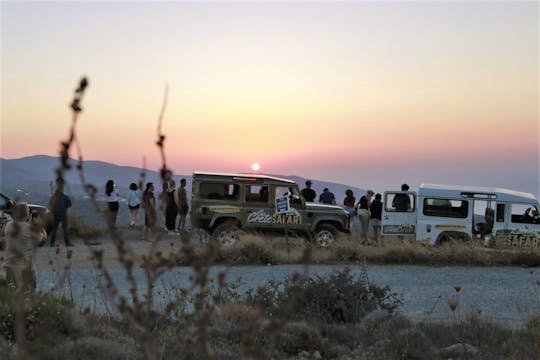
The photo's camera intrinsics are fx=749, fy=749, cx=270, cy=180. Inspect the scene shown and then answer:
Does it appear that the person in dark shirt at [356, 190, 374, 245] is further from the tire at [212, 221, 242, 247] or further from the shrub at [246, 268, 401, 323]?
the shrub at [246, 268, 401, 323]

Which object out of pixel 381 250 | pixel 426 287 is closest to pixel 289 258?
pixel 381 250

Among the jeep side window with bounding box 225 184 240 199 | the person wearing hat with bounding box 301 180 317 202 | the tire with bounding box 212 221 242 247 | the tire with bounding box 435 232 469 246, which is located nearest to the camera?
the tire with bounding box 212 221 242 247

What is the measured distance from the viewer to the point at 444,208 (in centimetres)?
1966

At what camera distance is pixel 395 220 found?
2009 centimetres

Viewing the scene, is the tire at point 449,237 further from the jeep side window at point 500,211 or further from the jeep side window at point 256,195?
the jeep side window at point 256,195

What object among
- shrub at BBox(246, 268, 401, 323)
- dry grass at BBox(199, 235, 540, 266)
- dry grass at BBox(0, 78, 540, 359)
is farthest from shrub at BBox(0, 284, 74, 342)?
dry grass at BBox(199, 235, 540, 266)

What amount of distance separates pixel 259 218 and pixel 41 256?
5.57 metres

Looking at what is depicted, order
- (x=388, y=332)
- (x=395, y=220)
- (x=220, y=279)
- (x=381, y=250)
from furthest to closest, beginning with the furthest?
(x=395, y=220), (x=381, y=250), (x=388, y=332), (x=220, y=279)

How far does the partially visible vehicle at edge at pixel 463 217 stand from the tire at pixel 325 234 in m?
1.52

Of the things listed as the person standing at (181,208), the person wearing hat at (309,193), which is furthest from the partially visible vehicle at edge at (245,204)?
the person wearing hat at (309,193)

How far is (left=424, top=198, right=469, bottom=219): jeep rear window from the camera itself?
19.5 meters

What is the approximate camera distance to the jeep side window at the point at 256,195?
1894 centimetres

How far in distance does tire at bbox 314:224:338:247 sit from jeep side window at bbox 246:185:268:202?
169 centimetres

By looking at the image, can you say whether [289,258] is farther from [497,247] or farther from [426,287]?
[497,247]
